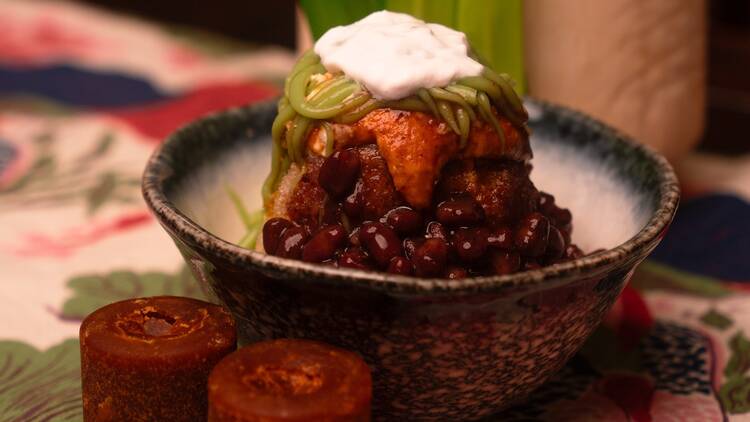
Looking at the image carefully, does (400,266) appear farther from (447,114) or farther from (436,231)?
(447,114)

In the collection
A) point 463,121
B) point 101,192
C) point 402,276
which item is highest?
point 463,121

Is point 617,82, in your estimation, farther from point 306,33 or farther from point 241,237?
point 241,237

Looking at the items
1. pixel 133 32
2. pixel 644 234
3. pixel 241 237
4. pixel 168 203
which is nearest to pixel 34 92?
pixel 133 32

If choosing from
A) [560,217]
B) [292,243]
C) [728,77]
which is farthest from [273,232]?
[728,77]

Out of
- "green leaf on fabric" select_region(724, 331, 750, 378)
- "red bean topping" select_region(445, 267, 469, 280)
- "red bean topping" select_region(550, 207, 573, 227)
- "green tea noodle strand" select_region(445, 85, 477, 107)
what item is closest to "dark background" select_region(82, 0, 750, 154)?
"green leaf on fabric" select_region(724, 331, 750, 378)

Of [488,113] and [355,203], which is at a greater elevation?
[488,113]
